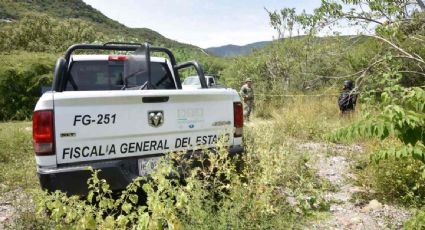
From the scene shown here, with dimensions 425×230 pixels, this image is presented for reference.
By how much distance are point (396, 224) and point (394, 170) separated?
984mm

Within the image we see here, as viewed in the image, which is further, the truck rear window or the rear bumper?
the truck rear window

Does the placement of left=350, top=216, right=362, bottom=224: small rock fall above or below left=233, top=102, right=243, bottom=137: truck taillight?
below

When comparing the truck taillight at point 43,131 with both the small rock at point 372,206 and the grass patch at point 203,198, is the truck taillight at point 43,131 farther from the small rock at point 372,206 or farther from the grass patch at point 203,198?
the small rock at point 372,206

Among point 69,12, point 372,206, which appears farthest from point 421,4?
point 69,12

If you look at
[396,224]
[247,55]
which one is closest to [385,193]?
[396,224]

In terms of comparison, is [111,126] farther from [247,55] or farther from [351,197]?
[247,55]

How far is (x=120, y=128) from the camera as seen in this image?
3406mm

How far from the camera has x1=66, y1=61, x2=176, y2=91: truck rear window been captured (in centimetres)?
488

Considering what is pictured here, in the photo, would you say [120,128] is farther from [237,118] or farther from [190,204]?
[237,118]

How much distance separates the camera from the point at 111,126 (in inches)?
132

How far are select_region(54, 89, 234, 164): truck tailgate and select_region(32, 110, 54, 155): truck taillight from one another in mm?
50

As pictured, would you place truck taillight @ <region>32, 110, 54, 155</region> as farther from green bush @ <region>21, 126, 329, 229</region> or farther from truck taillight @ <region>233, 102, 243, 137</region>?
truck taillight @ <region>233, 102, 243, 137</region>

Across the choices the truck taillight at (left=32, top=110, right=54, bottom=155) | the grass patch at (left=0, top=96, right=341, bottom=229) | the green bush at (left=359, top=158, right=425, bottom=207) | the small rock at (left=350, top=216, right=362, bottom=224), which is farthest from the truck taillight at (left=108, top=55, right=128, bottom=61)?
the green bush at (left=359, top=158, right=425, bottom=207)

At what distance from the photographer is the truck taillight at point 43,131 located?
310cm
